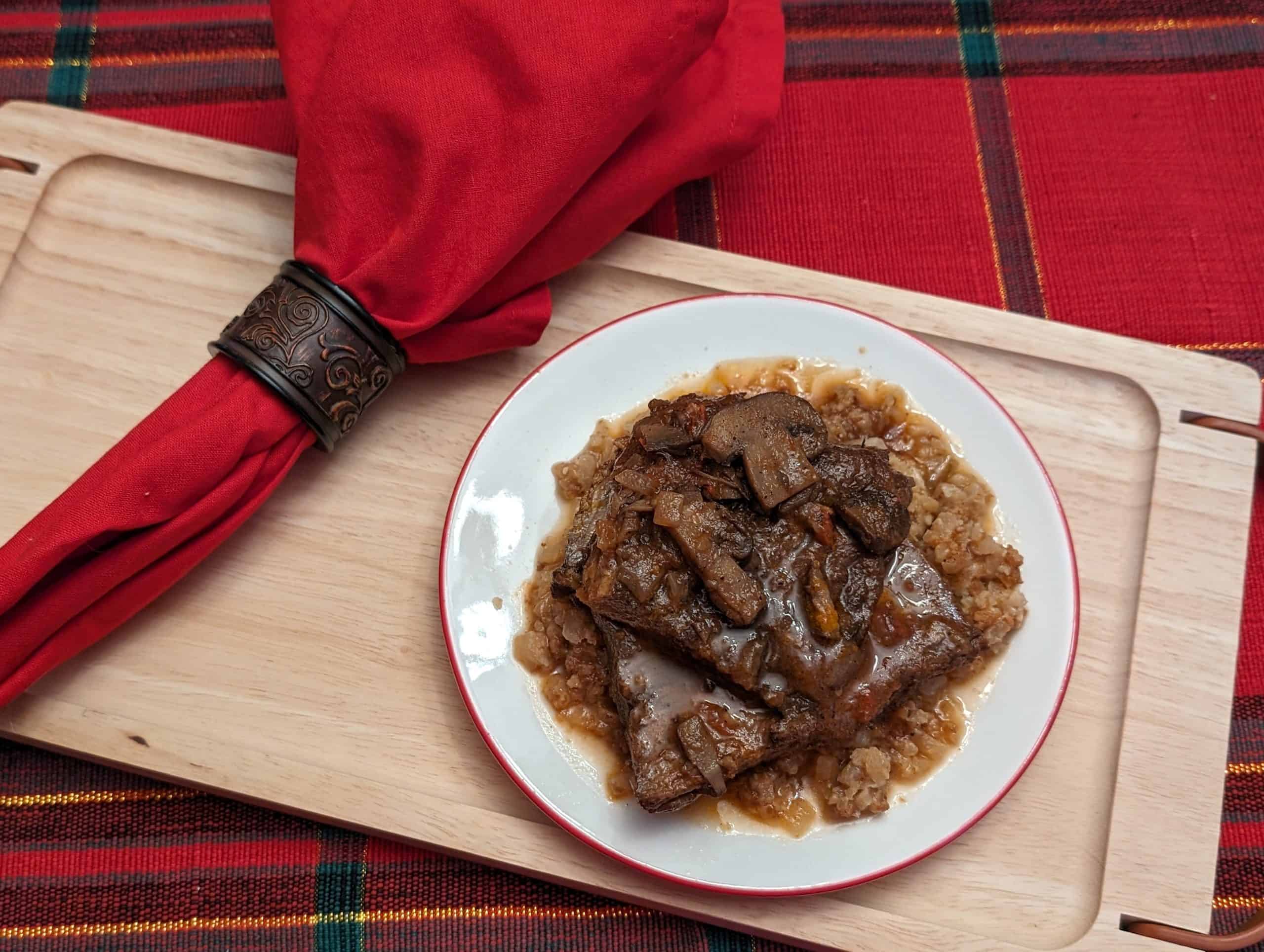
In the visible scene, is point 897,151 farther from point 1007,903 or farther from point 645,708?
point 1007,903

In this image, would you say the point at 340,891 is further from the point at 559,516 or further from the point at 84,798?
the point at 559,516

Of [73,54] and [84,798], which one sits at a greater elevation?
[73,54]

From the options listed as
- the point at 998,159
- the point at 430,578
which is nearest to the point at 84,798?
the point at 430,578

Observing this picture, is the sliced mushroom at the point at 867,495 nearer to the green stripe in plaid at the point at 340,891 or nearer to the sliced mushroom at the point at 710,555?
the sliced mushroom at the point at 710,555

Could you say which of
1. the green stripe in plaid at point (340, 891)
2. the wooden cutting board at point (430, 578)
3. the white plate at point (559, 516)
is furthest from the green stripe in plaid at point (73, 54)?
the green stripe in plaid at point (340, 891)

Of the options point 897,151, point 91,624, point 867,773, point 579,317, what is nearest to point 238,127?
point 579,317

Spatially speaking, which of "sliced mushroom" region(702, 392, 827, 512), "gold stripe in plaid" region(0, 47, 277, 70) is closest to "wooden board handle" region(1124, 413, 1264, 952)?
"sliced mushroom" region(702, 392, 827, 512)
